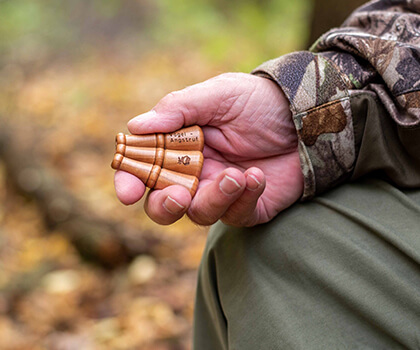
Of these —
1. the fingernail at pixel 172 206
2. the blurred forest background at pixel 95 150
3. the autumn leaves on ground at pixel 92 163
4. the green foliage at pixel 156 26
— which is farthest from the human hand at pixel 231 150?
the green foliage at pixel 156 26

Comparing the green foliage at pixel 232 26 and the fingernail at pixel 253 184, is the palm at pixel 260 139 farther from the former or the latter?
the green foliage at pixel 232 26

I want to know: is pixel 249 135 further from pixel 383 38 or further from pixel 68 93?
pixel 68 93

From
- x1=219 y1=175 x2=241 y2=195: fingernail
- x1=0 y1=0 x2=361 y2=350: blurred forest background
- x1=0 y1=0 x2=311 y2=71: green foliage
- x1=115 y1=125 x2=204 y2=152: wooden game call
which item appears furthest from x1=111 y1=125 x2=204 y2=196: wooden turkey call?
x1=0 y1=0 x2=311 y2=71: green foliage

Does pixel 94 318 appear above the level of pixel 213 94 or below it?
below

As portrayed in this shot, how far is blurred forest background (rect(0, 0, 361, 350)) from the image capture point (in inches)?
83.1

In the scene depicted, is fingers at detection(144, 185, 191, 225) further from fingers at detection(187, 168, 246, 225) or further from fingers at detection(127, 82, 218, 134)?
fingers at detection(127, 82, 218, 134)

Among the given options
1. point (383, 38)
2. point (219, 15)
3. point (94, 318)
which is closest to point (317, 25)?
point (383, 38)

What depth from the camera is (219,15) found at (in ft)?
19.1

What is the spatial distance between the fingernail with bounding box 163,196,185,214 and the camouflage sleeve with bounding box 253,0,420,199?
261 millimetres

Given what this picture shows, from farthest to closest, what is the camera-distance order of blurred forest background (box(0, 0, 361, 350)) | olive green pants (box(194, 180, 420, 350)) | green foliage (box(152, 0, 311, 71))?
green foliage (box(152, 0, 311, 71)) < blurred forest background (box(0, 0, 361, 350)) < olive green pants (box(194, 180, 420, 350))

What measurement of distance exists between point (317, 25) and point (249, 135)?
1.28m

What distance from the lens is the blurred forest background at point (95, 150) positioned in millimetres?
2111

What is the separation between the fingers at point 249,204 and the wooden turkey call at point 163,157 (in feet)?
0.29

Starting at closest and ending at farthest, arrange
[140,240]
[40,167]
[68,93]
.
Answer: [140,240] < [40,167] < [68,93]
